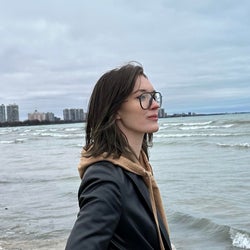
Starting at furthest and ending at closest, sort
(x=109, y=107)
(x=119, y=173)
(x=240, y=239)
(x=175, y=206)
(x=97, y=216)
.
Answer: (x=175, y=206) → (x=240, y=239) → (x=109, y=107) → (x=119, y=173) → (x=97, y=216)

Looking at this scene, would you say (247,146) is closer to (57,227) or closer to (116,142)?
(57,227)

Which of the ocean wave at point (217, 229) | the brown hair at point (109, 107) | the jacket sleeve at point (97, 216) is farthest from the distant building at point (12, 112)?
the jacket sleeve at point (97, 216)

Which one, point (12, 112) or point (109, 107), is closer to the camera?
point (109, 107)

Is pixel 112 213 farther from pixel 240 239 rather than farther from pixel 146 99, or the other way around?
pixel 240 239

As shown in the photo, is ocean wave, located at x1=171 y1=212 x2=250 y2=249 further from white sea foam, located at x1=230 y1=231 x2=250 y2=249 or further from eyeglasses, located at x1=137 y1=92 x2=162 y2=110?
eyeglasses, located at x1=137 y1=92 x2=162 y2=110

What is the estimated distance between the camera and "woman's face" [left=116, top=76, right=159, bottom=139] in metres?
1.65

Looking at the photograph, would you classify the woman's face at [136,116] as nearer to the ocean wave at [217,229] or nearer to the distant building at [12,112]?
the ocean wave at [217,229]

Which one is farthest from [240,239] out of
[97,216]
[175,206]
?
[97,216]

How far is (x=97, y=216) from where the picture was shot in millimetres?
1291

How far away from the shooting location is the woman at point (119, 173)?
130cm

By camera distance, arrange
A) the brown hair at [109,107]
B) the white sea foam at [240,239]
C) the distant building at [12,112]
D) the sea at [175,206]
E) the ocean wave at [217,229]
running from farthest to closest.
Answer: the distant building at [12,112] → the sea at [175,206] → the ocean wave at [217,229] → the white sea foam at [240,239] → the brown hair at [109,107]

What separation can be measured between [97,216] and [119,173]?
19cm

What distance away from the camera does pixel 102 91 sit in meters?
1.67

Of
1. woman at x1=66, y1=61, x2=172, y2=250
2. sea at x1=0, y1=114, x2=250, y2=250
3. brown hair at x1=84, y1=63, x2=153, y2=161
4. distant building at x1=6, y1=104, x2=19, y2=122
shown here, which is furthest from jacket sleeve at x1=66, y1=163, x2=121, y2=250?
distant building at x1=6, y1=104, x2=19, y2=122
